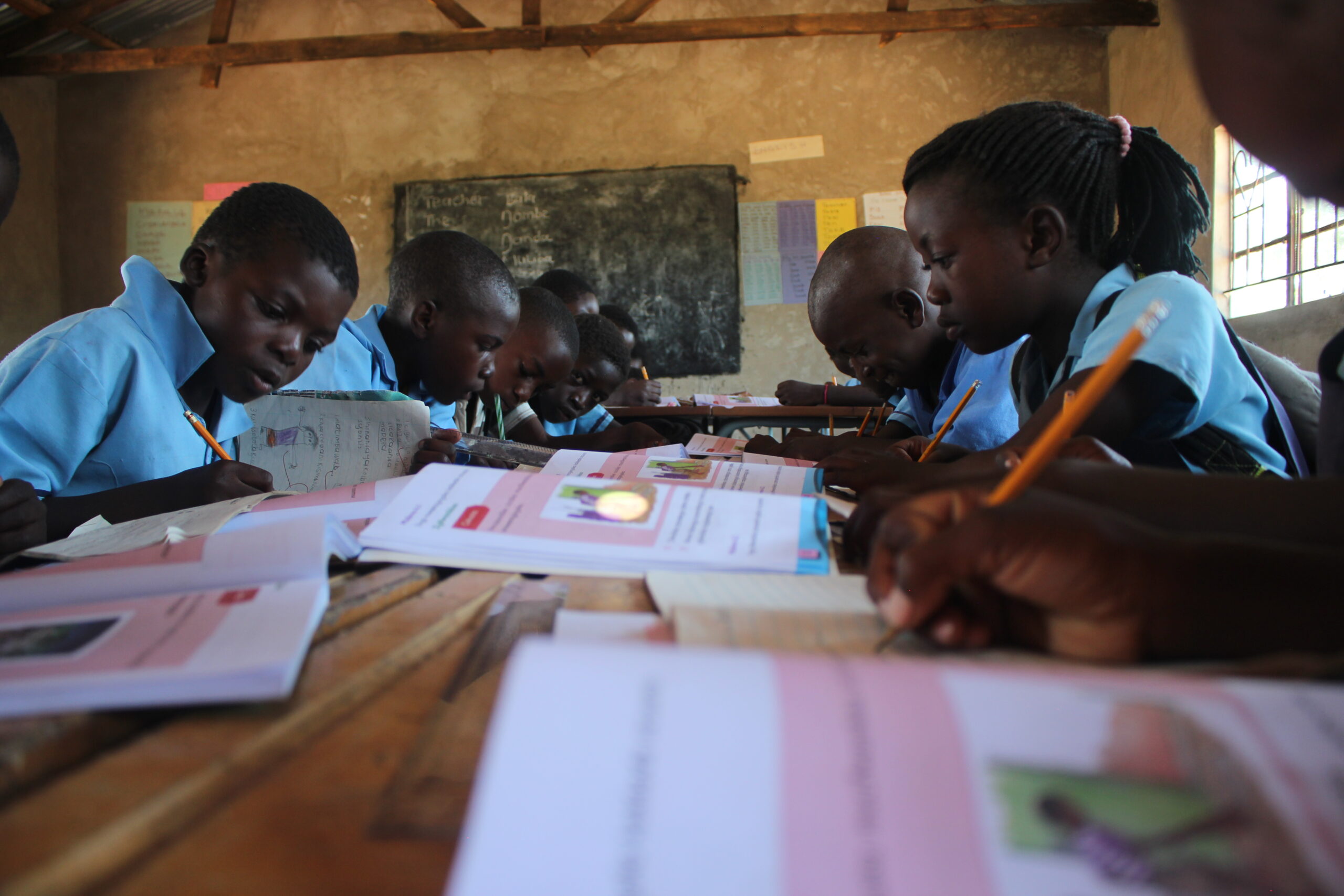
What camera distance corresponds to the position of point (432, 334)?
184 centimetres

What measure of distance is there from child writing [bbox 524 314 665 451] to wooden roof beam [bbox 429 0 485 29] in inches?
90.3

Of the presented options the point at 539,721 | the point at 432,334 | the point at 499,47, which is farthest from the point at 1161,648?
the point at 499,47

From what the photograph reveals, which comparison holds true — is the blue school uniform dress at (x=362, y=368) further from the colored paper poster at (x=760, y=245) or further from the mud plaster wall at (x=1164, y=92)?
the mud plaster wall at (x=1164, y=92)

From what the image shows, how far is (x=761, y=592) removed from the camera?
46 cm

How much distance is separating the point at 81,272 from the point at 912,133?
5.33 metres

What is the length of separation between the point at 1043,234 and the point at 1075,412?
0.91 metres

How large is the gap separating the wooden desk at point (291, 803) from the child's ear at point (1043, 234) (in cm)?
109

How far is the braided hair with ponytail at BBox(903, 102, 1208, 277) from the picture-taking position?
112 centimetres

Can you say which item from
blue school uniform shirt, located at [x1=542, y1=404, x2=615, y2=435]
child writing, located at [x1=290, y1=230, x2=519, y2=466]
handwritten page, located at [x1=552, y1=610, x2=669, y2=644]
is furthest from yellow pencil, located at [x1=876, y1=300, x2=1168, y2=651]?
blue school uniform shirt, located at [x1=542, y1=404, x2=615, y2=435]

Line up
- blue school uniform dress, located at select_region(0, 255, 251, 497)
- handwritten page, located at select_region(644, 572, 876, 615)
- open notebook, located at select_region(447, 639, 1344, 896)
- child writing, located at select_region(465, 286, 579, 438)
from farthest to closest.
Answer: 1. child writing, located at select_region(465, 286, 579, 438)
2. blue school uniform dress, located at select_region(0, 255, 251, 497)
3. handwritten page, located at select_region(644, 572, 876, 615)
4. open notebook, located at select_region(447, 639, 1344, 896)

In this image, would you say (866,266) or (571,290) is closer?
(866,266)

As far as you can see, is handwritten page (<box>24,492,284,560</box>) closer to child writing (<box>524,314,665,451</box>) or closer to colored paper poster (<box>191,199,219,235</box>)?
child writing (<box>524,314,665,451</box>)

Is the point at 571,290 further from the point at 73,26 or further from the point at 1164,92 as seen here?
the point at 73,26

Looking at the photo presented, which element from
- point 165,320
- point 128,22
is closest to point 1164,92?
point 165,320
